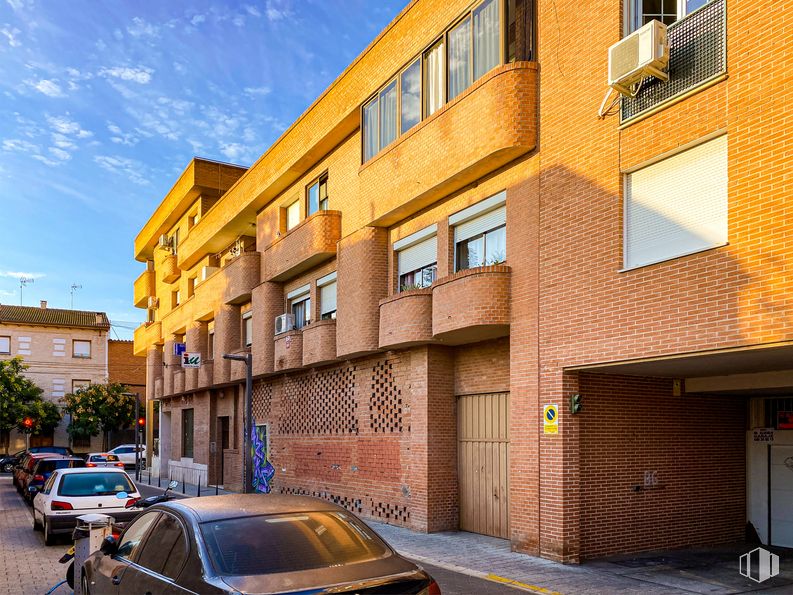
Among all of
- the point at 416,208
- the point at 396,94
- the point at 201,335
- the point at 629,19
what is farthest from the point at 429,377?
the point at 201,335

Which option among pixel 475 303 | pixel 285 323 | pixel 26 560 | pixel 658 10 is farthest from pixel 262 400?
pixel 658 10

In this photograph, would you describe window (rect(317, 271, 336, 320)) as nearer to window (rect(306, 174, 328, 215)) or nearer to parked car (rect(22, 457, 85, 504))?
window (rect(306, 174, 328, 215))

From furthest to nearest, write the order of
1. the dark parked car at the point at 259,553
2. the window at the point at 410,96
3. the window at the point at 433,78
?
1. the window at the point at 410,96
2. the window at the point at 433,78
3. the dark parked car at the point at 259,553

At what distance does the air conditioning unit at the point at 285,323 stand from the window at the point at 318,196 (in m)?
3.09

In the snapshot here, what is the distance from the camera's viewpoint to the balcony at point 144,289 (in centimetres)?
4288

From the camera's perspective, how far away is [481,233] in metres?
15.0

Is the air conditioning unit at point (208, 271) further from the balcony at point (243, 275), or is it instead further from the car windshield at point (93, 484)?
the car windshield at point (93, 484)

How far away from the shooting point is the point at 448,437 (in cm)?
1605

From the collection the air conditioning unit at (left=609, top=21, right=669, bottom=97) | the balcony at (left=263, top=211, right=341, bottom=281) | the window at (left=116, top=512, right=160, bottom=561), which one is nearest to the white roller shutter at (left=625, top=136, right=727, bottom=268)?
the air conditioning unit at (left=609, top=21, right=669, bottom=97)

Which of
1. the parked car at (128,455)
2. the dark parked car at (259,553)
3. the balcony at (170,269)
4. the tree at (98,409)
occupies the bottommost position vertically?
the parked car at (128,455)

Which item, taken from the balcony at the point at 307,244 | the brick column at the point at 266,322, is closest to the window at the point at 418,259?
the balcony at the point at 307,244

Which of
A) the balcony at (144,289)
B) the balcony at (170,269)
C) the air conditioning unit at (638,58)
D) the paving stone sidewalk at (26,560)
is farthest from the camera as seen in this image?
→ the balcony at (144,289)

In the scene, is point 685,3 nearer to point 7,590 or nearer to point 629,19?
point 629,19

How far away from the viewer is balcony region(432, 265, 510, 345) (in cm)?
1355
